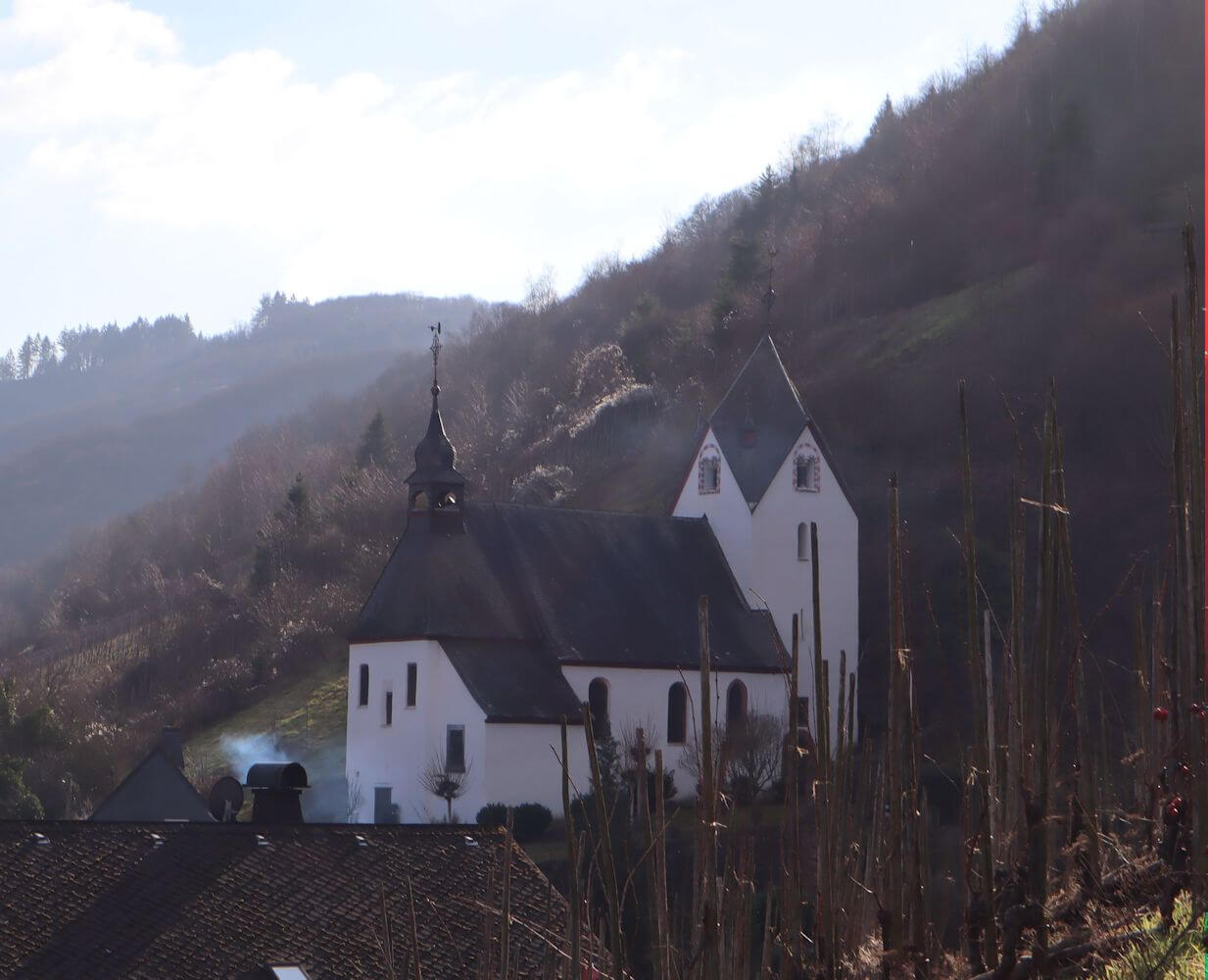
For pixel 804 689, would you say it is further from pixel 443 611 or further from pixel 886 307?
pixel 886 307

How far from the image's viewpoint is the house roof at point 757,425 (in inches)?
1871

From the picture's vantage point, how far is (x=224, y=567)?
87.2 metres

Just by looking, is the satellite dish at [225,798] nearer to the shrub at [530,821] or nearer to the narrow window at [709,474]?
the shrub at [530,821]

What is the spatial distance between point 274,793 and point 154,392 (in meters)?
127

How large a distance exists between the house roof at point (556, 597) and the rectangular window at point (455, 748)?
1.17 metres

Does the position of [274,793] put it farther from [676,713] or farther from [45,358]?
[45,358]

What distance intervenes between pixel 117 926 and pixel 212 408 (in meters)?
119

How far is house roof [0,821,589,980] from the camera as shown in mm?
21781

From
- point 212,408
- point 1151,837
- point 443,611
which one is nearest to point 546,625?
point 443,611

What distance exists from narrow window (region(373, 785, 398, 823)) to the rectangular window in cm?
201

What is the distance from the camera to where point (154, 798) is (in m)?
39.1

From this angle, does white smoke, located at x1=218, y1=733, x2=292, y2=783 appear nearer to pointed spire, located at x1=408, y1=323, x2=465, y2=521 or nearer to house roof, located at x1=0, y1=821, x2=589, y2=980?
pointed spire, located at x1=408, y1=323, x2=465, y2=521

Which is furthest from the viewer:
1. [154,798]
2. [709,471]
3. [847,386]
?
[847,386]

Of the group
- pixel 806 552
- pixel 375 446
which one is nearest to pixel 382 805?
pixel 806 552
